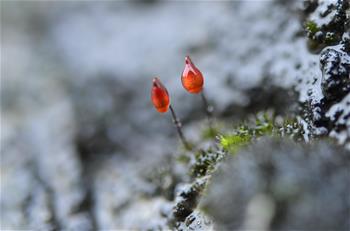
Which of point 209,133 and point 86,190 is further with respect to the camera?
point 86,190

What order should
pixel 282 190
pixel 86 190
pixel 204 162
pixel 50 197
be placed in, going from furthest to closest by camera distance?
pixel 86 190 → pixel 50 197 → pixel 204 162 → pixel 282 190

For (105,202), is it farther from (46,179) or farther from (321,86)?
(321,86)

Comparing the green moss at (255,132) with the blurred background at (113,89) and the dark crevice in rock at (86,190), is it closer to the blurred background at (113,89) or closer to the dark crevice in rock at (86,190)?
the blurred background at (113,89)

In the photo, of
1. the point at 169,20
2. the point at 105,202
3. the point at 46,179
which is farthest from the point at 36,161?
the point at 169,20

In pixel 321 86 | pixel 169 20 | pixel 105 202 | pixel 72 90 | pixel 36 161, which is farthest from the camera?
pixel 169 20

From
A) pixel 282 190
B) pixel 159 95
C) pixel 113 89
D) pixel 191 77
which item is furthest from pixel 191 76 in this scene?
pixel 113 89

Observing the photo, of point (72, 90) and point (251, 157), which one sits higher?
point (72, 90)

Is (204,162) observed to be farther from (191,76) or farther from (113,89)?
(113,89)

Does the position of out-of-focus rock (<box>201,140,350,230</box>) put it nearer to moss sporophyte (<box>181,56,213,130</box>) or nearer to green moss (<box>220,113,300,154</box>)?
green moss (<box>220,113,300,154</box>)
